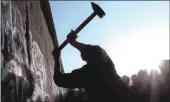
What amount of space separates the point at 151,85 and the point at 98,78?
210 inches

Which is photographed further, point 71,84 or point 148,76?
point 148,76

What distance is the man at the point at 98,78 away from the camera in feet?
10.3

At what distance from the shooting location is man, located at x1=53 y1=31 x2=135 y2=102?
3135 mm

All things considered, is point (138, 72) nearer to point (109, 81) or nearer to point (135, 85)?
point (135, 85)

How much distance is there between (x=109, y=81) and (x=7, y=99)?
127 centimetres

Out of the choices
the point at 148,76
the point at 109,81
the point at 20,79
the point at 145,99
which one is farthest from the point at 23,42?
the point at 148,76

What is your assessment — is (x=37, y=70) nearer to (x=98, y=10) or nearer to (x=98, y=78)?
(x=98, y=78)

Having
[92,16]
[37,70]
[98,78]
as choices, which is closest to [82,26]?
[92,16]

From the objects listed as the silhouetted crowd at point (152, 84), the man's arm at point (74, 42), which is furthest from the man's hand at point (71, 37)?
the silhouetted crowd at point (152, 84)

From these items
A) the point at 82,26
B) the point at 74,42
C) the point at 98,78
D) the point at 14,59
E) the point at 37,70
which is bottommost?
the point at 98,78

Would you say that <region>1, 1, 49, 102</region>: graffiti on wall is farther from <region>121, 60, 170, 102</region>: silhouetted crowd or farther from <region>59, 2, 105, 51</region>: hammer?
<region>121, 60, 170, 102</region>: silhouetted crowd

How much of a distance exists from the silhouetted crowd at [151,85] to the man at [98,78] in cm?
457

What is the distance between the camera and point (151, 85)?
26.7ft

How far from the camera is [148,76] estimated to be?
8.74 metres
